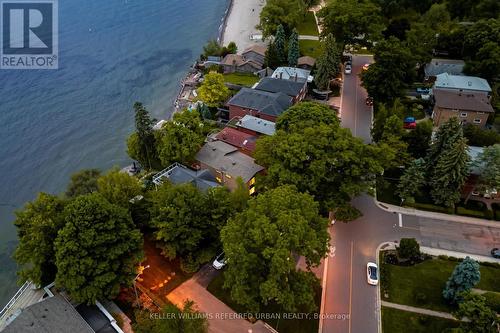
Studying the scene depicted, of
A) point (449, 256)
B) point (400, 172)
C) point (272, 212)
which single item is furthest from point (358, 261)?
point (400, 172)

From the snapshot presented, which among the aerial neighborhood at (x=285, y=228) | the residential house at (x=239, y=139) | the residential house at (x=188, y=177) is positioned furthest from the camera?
the residential house at (x=239, y=139)

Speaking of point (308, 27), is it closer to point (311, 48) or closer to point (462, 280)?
point (311, 48)

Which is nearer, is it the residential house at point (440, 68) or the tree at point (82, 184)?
the tree at point (82, 184)

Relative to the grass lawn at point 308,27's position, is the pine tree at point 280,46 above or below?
below

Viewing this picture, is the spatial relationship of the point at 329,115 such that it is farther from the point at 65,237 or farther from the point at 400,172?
the point at 65,237

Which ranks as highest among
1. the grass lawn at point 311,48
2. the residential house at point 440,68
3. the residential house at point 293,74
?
the residential house at point 440,68

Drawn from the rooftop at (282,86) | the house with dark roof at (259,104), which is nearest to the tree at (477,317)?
the house with dark roof at (259,104)

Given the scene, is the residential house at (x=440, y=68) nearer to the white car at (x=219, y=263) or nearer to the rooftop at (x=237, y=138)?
the rooftop at (x=237, y=138)
